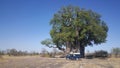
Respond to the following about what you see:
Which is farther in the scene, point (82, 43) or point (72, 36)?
point (82, 43)

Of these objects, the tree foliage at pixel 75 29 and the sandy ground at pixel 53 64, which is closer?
the sandy ground at pixel 53 64

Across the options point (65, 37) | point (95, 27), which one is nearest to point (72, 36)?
point (65, 37)

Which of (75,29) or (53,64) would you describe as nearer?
(53,64)

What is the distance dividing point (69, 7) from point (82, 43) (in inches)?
399

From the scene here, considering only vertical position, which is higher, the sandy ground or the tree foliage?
the tree foliage

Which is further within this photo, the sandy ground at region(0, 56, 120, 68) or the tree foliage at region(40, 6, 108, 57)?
the tree foliage at region(40, 6, 108, 57)

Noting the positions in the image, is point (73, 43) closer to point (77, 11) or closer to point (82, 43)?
point (82, 43)

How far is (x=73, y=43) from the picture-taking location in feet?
218

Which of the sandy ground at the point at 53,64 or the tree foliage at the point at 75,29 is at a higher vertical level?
the tree foliage at the point at 75,29

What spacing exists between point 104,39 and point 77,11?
1052 cm

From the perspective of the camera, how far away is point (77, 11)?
64500mm

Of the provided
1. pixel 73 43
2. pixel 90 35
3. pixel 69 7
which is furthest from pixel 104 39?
pixel 69 7

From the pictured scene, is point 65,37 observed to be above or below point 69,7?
below

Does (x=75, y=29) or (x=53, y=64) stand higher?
(x=75, y=29)
